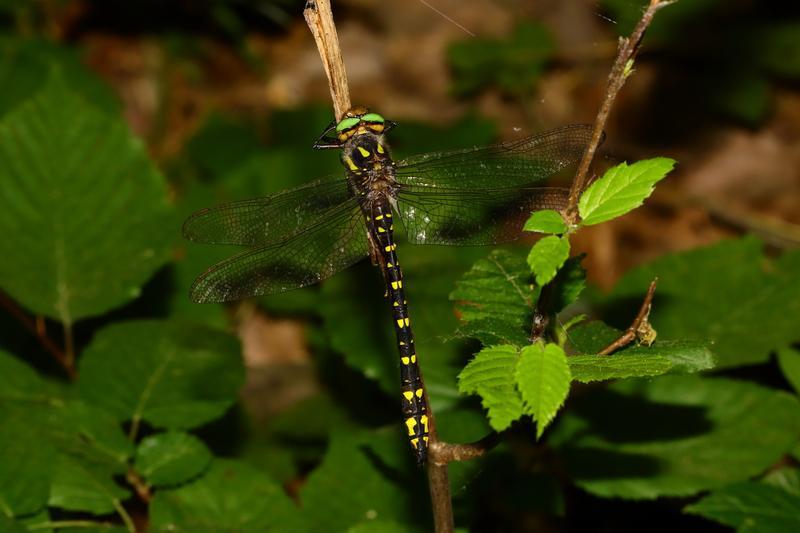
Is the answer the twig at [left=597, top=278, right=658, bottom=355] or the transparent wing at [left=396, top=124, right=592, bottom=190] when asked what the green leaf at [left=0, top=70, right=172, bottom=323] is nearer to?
the transparent wing at [left=396, top=124, right=592, bottom=190]

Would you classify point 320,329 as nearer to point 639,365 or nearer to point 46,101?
point 46,101

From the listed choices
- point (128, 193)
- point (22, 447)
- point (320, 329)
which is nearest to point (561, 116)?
point (320, 329)

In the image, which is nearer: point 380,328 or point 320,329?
point 380,328

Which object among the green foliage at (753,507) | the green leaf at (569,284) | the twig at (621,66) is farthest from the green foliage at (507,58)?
the twig at (621,66)

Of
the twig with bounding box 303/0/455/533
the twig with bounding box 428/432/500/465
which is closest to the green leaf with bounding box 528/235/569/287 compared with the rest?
the twig with bounding box 428/432/500/465

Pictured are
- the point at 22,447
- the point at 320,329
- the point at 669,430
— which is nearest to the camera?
the point at 22,447

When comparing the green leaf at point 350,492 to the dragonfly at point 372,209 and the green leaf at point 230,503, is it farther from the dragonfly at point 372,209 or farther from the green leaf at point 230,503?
the dragonfly at point 372,209

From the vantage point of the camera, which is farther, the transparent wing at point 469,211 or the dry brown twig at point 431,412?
the transparent wing at point 469,211

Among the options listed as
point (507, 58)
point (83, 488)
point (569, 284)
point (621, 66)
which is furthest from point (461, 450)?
point (507, 58)
